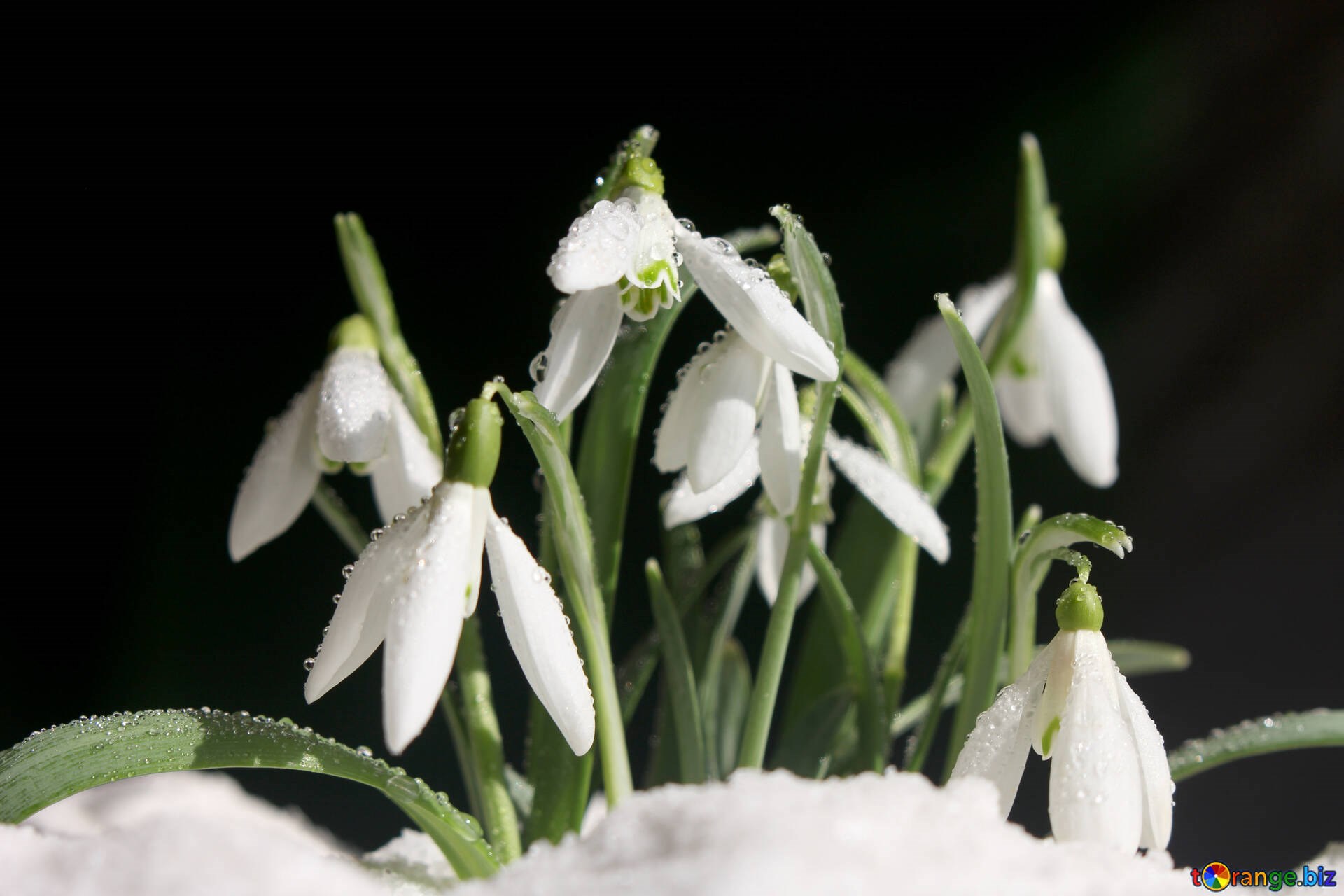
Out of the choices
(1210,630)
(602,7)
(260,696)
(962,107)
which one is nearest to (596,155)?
(602,7)

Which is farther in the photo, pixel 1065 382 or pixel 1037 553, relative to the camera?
pixel 1065 382

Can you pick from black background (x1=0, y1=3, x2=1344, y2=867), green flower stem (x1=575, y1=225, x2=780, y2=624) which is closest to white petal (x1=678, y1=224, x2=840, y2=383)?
green flower stem (x1=575, y1=225, x2=780, y2=624)

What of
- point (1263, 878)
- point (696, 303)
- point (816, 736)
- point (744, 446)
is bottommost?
point (1263, 878)

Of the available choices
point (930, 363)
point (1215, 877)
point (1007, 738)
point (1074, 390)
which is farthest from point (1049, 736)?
point (930, 363)

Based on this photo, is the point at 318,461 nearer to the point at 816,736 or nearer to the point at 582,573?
the point at 582,573

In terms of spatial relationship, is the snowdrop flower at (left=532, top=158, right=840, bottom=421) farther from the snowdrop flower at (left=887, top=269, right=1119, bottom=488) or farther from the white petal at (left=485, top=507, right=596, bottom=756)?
the snowdrop flower at (left=887, top=269, right=1119, bottom=488)

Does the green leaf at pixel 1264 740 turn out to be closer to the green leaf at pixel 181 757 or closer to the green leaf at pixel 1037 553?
the green leaf at pixel 1037 553
